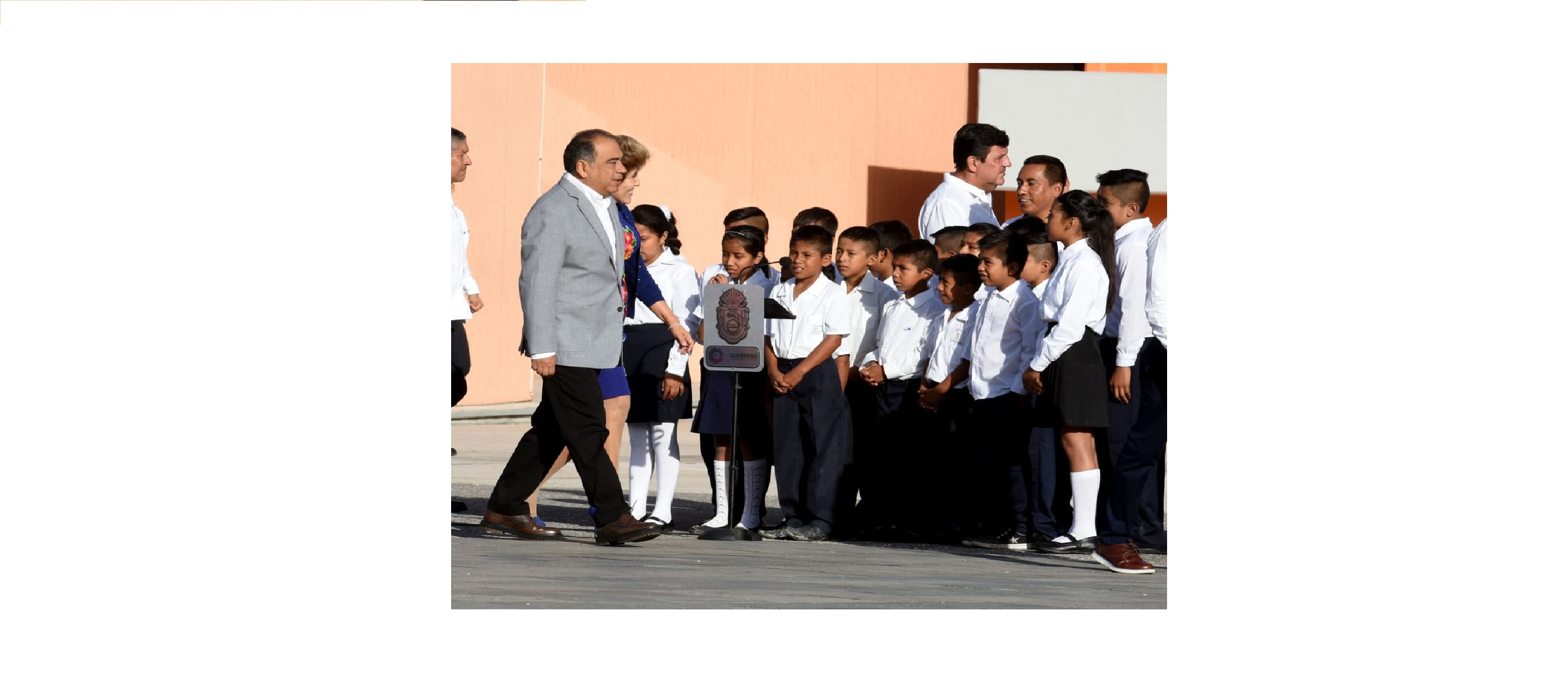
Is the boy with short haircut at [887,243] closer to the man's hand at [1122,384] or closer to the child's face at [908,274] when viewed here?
the child's face at [908,274]

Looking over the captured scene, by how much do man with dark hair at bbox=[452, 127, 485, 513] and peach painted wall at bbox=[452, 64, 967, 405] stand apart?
755 centimetres

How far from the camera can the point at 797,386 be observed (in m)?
6.53

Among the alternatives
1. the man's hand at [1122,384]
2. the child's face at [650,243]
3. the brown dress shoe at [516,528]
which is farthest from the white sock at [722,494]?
the man's hand at [1122,384]

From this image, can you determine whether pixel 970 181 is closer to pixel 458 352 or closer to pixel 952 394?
pixel 952 394

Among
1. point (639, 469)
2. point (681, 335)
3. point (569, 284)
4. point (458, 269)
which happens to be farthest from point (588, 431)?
point (639, 469)

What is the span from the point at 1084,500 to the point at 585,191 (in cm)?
198

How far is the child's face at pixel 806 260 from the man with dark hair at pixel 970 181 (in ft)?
2.66

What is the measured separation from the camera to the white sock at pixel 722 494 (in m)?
6.73

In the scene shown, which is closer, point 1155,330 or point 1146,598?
point 1146,598

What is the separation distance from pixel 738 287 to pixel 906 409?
89cm

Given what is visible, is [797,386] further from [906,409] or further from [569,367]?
[569,367]

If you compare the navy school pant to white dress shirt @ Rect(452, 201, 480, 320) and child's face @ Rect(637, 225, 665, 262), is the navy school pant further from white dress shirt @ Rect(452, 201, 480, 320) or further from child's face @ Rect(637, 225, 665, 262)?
white dress shirt @ Rect(452, 201, 480, 320)

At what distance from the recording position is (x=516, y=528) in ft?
20.5
